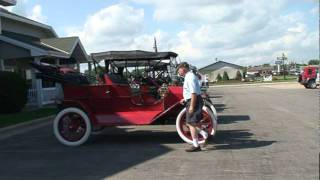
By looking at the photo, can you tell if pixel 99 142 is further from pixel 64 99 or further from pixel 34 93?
pixel 34 93

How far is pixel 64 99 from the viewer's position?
12.0 meters

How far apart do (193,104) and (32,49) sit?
1820cm

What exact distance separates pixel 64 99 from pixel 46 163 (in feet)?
8.59

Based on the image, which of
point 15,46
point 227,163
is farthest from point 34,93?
point 227,163

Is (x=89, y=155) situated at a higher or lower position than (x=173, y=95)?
lower

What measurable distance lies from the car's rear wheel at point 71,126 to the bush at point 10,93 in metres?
9.08

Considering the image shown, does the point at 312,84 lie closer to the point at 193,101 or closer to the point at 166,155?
the point at 193,101

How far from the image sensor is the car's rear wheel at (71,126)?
38.3 feet

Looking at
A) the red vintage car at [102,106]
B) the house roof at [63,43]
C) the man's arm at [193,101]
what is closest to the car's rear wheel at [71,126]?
the red vintage car at [102,106]

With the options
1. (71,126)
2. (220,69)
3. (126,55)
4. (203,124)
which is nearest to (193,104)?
(203,124)

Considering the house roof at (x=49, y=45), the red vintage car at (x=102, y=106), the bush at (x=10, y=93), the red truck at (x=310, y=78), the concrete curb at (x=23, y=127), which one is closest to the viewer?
the red vintage car at (x=102, y=106)

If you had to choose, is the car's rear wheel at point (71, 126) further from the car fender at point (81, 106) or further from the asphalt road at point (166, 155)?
the asphalt road at point (166, 155)

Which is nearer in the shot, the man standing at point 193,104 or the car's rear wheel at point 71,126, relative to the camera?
the man standing at point 193,104

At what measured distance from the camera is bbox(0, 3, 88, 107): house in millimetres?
26234
